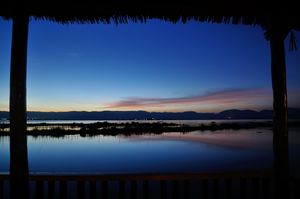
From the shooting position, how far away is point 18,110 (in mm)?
2553

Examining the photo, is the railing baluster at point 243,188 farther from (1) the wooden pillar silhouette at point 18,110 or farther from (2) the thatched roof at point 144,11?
(1) the wooden pillar silhouette at point 18,110

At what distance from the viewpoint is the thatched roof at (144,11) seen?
2697mm

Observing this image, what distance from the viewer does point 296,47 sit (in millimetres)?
3271

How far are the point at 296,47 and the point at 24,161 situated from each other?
303 centimetres

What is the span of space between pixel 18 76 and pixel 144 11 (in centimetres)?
131

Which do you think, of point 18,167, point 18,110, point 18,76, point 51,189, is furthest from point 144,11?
point 51,189

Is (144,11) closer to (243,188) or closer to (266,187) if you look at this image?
(243,188)

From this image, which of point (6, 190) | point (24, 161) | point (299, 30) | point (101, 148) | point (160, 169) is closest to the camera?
point (24, 161)

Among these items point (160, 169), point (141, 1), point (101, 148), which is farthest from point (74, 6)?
point (101, 148)

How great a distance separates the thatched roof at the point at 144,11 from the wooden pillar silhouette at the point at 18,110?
24 cm

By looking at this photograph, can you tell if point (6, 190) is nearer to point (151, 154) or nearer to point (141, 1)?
point (141, 1)

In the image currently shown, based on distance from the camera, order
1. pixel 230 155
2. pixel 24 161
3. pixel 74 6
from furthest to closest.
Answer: pixel 230 155 < pixel 74 6 < pixel 24 161

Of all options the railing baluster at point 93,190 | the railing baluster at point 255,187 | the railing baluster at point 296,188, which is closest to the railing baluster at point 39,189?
the railing baluster at point 93,190

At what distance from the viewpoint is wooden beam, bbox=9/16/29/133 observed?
2539mm
